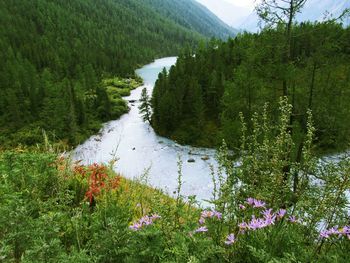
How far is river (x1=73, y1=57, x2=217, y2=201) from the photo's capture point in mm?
29703

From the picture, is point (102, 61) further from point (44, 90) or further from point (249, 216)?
point (249, 216)

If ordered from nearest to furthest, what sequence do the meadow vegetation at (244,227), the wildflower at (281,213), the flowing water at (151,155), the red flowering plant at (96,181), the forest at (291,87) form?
the meadow vegetation at (244,227), the wildflower at (281,213), the red flowering plant at (96,181), the forest at (291,87), the flowing water at (151,155)

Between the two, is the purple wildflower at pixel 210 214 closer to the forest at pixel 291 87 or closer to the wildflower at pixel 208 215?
the wildflower at pixel 208 215

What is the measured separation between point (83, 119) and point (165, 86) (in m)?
15.8

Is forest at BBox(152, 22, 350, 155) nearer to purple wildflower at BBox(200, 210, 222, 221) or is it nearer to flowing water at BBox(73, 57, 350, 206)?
purple wildflower at BBox(200, 210, 222, 221)

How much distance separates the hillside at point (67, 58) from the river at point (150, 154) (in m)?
3.57

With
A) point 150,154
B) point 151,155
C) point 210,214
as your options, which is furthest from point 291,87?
point 150,154

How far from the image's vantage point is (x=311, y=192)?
229 centimetres

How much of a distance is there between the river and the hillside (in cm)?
357

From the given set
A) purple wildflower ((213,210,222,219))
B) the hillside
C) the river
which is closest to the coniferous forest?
purple wildflower ((213,210,222,219))

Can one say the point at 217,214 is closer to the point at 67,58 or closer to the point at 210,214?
the point at 210,214

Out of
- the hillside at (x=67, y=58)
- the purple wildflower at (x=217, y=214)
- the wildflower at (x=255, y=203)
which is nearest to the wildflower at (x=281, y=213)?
the wildflower at (x=255, y=203)

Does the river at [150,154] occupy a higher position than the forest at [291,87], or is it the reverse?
the forest at [291,87]

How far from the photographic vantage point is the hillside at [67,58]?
47188 millimetres
